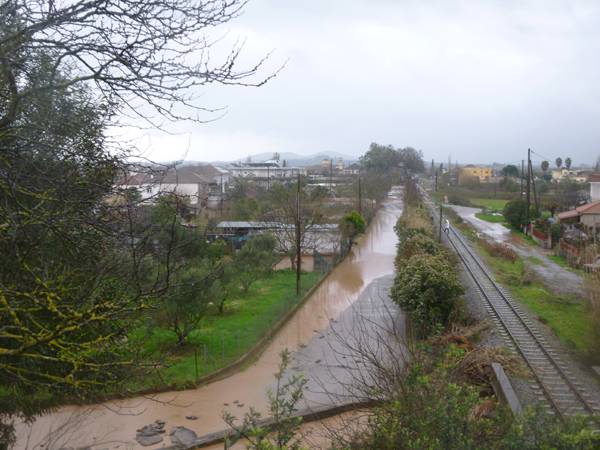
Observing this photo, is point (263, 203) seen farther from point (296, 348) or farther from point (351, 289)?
point (296, 348)

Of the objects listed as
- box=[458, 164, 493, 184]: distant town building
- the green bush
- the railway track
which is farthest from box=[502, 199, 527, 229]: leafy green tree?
box=[458, 164, 493, 184]: distant town building

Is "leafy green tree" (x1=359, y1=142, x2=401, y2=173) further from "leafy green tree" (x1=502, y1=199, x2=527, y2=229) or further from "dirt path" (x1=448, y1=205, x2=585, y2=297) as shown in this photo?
"leafy green tree" (x1=502, y1=199, x2=527, y2=229)

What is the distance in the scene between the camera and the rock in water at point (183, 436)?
26.8 ft

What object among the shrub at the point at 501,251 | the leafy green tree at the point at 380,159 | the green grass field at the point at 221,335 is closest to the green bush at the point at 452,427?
the green grass field at the point at 221,335

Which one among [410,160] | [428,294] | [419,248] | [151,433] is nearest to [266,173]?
[410,160]

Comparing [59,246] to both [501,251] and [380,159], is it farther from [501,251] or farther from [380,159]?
[380,159]

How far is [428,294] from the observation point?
1272 centimetres

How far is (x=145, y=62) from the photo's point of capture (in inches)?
152

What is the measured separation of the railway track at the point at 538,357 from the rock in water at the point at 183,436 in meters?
5.15

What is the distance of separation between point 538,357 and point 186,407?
6.96 meters

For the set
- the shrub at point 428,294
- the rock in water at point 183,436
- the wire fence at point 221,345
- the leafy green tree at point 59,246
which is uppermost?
the leafy green tree at point 59,246

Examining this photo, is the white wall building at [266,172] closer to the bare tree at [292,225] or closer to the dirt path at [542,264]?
Answer: the dirt path at [542,264]

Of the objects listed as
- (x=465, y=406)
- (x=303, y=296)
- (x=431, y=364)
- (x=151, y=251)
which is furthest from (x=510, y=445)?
(x=303, y=296)

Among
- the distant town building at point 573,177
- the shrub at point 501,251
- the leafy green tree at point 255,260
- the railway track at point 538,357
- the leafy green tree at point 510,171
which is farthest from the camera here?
the leafy green tree at point 510,171
